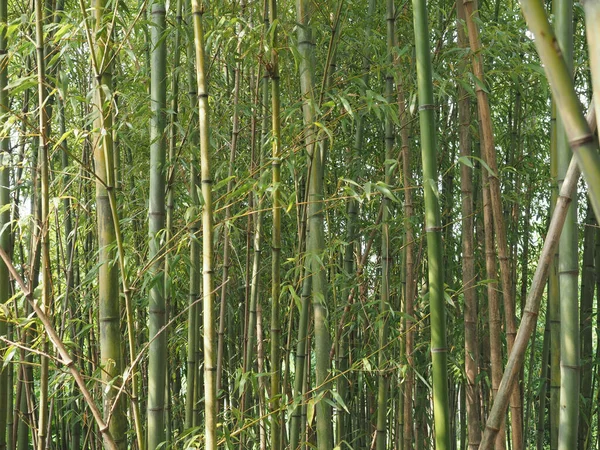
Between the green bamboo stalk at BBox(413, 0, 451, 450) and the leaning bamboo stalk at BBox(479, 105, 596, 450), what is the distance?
12 cm

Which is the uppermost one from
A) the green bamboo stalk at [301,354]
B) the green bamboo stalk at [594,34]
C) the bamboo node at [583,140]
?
the green bamboo stalk at [594,34]

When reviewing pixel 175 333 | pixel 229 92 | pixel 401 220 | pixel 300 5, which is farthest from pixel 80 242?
pixel 300 5

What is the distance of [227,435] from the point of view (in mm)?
1893

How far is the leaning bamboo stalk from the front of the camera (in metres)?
1.20

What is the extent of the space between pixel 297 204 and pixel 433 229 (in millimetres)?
535

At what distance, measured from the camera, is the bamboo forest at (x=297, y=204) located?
152cm

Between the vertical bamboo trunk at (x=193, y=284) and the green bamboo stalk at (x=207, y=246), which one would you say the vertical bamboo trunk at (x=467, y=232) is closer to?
the vertical bamboo trunk at (x=193, y=284)

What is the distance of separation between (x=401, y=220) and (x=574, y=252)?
122 cm

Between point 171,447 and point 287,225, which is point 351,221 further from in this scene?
point 171,447

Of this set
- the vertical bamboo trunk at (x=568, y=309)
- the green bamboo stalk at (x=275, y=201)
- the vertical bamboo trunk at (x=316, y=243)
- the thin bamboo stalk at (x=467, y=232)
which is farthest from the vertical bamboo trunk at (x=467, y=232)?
the vertical bamboo trunk at (x=568, y=309)

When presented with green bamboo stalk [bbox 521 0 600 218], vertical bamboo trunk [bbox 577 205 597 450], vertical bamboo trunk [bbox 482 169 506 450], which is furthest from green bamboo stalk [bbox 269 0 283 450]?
vertical bamboo trunk [bbox 577 205 597 450]

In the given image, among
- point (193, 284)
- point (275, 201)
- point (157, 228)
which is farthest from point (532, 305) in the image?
point (193, 284)

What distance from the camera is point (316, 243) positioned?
221 centimetres

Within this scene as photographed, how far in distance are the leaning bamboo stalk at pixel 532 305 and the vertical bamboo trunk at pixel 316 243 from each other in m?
0.83
